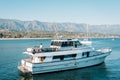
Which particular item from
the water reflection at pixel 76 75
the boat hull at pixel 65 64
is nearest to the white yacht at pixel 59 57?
the boat hull at pixel 65 64

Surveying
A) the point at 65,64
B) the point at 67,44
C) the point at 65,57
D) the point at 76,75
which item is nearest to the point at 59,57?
the point at 65,57

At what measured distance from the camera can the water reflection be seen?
114 ft

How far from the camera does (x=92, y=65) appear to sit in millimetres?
43125

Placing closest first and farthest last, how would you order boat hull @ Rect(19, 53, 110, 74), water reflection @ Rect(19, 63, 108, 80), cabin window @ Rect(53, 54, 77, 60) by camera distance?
water reflection @ Rect(19, 63, 108, 80)
boat hull @ Rect(19, 53, 110, 74)
cabin window @ Rect(53, 54, 77, 60)

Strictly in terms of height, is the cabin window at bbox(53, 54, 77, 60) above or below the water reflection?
above

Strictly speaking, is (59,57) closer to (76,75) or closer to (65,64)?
(65,64)

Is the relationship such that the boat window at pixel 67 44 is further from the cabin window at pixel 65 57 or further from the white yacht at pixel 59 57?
the cabin window at pixel 65 57

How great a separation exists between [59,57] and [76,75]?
162 inches

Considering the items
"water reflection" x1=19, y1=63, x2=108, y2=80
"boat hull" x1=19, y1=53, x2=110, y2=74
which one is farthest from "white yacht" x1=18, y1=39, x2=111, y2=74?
"water reflection" x1=19, y1=63, x2=108, y2=80

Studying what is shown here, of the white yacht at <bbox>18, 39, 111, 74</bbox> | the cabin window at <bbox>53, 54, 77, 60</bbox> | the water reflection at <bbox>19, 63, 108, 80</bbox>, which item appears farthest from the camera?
the cabin window at <bbox>53, 54, 77, 60</bbox>

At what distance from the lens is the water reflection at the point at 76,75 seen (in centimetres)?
Result: 3484

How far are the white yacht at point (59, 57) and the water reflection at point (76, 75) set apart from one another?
746mm

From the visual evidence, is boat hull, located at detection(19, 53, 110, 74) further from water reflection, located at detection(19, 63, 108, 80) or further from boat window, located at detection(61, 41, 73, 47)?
boat window, located at detection(61, 41, 73, 47)

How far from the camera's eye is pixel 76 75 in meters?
37.0
